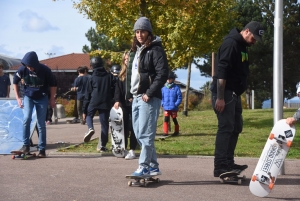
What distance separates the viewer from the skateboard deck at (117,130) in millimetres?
9898

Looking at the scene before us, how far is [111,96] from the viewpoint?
10945 mm

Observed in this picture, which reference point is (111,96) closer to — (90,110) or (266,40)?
(90,110)

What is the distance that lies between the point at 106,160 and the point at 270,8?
1713 inches

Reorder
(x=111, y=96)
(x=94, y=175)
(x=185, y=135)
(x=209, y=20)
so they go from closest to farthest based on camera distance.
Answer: (x=94, y=175) → (x=111, y=96) → (x=185, y=135) → (x=209, y=20)

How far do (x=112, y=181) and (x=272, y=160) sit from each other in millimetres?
2121

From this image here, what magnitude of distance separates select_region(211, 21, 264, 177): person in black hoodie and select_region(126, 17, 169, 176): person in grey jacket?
685mm

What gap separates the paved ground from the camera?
645 centimetres

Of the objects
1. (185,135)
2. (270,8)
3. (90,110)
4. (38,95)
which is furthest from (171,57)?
(270,8)

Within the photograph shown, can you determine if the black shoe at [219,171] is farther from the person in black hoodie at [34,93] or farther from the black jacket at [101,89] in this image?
the black jacket at [101,89]

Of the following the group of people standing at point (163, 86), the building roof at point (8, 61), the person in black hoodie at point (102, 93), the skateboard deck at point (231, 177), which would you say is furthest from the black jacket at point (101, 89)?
the building roof at point (8, 61)

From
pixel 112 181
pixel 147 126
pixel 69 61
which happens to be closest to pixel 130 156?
pixel 112 181

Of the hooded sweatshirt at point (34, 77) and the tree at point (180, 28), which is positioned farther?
the tree at point (180, 28)

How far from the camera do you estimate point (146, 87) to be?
7.18 meters

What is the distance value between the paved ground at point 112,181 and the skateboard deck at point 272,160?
15 cm
